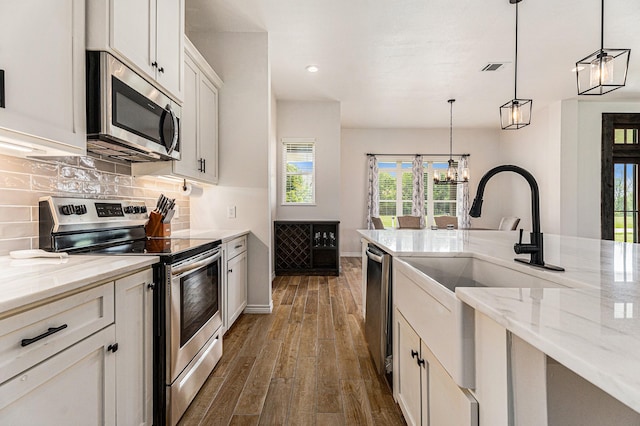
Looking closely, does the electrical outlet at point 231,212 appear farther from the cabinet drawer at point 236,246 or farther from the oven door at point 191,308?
the oven door at point 191,308

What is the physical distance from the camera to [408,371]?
5.08 feet

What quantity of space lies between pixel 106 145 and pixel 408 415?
2.05m

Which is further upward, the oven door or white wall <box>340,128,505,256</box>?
white wall <box>340,128,505,256</box>

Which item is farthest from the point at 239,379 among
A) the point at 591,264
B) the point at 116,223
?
the point at 591,264

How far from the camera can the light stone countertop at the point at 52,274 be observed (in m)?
0.86

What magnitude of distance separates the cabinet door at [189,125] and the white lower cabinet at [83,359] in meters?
1.30

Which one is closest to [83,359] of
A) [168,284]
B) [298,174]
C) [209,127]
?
[168,284]

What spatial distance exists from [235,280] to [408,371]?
184cm

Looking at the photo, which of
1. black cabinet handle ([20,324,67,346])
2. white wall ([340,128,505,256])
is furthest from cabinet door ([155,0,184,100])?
white wall ([340,128,505,256])

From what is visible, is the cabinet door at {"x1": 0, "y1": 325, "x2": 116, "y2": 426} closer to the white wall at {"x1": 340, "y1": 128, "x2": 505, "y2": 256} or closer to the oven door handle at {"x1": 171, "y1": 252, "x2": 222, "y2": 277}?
the oven door handle at {"x1": 171, "y1": 252, "x2": 222, "y2": 277}

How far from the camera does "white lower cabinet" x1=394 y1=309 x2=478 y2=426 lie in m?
0.94

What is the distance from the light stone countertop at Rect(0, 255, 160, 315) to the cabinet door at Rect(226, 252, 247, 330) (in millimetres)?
1315

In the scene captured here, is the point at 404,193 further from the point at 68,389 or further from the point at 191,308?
the point at 68,389

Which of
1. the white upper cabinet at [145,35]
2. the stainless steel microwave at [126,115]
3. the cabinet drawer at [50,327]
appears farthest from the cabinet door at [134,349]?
the white upper cabinet at [145,35]
